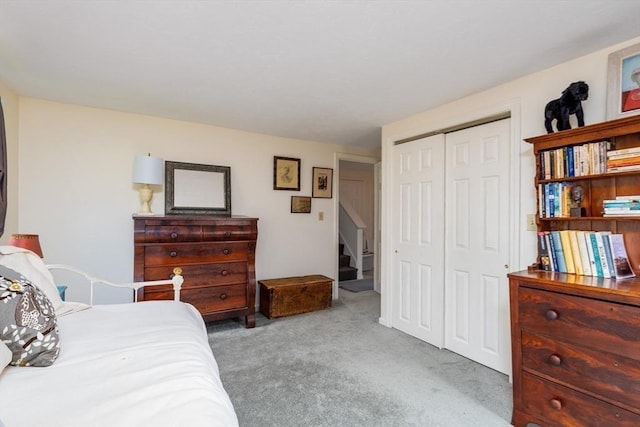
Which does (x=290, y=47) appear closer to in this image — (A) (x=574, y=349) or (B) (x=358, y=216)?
(A) (x=574, y=349)

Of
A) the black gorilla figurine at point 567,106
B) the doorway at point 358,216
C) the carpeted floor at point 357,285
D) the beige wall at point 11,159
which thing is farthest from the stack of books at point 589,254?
the beige wall at point 11,159

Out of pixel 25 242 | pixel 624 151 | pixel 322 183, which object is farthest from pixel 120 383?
pixel 322 183

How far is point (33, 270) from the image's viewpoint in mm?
1576

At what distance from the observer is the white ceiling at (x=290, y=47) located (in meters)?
1.52

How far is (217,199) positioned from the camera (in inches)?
140

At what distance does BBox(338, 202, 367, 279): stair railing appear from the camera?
5.99 meters

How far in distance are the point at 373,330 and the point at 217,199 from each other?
2.22 metres

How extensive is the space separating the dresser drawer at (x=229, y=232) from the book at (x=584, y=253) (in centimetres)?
263

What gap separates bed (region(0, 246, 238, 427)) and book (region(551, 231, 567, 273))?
1894 millimetres

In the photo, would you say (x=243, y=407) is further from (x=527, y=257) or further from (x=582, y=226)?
(x=582, y=226)

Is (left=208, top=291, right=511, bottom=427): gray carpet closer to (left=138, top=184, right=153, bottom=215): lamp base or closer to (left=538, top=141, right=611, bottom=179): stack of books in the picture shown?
(left=138, top=184, right=153, bottom=215): lamp base

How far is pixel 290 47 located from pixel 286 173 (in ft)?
7.50

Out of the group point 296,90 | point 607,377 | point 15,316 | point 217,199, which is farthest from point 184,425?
point 217,199

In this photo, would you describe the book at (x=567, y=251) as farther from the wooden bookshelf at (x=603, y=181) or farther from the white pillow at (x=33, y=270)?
the white pillow at (x=33, y=270)
